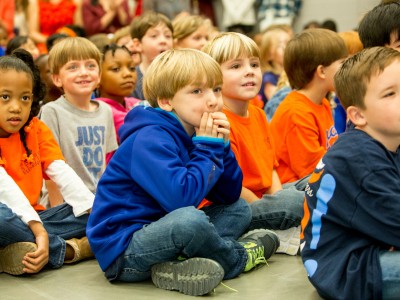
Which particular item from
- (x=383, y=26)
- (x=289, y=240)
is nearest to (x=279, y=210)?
(x=289, y=240)

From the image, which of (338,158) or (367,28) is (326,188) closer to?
(338,158)

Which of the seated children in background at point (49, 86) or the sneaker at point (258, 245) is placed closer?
the sneaker at point (258, 245)

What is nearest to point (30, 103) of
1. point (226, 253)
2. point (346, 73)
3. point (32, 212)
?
point (32, 212)

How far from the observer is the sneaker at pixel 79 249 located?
309 centimetres

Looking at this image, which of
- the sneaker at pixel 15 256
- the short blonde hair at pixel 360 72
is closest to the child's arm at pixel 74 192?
the sneaker at pixel 15 256

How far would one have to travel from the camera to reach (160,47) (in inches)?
191

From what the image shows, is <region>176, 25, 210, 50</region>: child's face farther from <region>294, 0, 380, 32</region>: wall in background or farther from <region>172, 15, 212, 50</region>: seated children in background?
<region>294, 0, 380, 32</region>: wall in background

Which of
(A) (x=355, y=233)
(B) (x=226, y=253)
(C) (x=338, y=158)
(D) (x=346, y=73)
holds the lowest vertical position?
(B) (x=226, y=253)

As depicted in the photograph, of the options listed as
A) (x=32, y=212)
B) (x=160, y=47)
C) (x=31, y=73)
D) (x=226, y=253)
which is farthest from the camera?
(x=160, y=47)

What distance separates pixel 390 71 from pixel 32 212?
1.51m

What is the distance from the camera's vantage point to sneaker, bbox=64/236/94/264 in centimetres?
309

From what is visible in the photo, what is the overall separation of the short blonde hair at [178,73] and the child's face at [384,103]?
0.67 m

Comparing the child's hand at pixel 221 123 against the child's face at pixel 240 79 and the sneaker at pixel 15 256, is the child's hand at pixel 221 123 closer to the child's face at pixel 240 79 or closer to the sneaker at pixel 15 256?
the child's face at pixel 240 79

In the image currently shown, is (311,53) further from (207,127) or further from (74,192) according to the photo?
(74,192)
